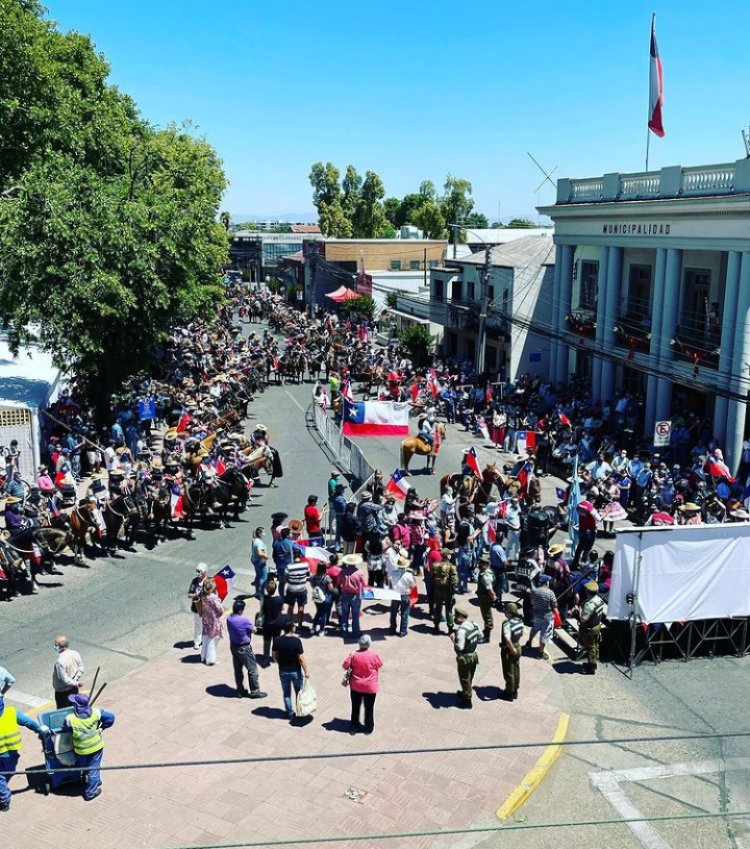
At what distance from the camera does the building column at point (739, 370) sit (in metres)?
23.9

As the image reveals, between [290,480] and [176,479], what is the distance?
17.3ft

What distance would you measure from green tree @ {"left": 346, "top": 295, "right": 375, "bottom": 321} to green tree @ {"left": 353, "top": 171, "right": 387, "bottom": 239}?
32.4 metres


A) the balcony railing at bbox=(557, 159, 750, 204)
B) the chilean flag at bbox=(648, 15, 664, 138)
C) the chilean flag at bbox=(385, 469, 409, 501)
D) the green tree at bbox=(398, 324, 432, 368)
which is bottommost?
the chilean flag at bbox=(385, 469, 409, 501)

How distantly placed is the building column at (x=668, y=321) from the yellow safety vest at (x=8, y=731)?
2261 centimetres

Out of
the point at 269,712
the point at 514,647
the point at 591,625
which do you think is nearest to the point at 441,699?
the point at 514,647

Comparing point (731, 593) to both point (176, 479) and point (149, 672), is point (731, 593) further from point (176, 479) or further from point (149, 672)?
point (176, 479)

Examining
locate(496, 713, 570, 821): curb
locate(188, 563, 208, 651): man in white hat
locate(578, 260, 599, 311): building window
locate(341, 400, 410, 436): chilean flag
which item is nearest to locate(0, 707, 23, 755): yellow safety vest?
locate(188, 563, 208, 651): man in white hat

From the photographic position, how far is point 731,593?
13516mm

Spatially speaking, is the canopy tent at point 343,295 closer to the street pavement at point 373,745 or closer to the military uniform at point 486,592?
the street pavement at point 373,745

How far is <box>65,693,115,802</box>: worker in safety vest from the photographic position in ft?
30.2

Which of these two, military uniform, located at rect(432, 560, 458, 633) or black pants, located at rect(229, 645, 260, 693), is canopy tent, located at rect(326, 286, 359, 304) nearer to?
military uniform, located at rect(432, 560, 458, 633)

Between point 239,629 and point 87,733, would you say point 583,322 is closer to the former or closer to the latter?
point 239,629

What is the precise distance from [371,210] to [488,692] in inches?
3228

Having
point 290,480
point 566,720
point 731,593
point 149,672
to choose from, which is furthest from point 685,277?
point 149,672
